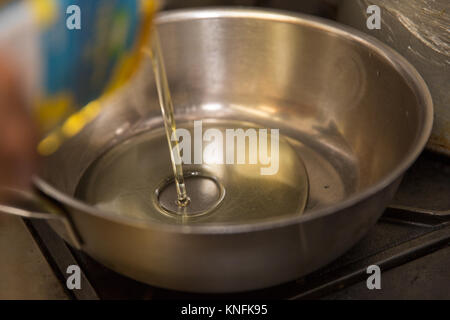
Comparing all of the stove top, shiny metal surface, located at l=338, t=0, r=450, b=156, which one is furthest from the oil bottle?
shiny metal surface, located at l=338, t=0, r=450, b=156

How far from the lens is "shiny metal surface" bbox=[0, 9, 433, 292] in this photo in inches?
16.4

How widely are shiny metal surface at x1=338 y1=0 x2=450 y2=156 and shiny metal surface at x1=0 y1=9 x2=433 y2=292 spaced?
0.10ft

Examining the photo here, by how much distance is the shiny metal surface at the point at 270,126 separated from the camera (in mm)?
417

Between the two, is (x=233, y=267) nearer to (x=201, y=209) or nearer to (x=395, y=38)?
(x=201, y=209)

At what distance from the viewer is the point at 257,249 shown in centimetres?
42

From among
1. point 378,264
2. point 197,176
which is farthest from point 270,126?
point 378,264

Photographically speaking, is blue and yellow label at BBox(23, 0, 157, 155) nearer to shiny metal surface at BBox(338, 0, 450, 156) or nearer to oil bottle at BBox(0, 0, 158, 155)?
oil bottle at BBox(0, 0, 158, 155)

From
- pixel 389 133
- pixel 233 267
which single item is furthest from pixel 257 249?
pixel 389 133

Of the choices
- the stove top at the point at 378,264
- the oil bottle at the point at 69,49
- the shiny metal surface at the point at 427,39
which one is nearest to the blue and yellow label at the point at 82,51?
the oil bottle at the point at 69,49

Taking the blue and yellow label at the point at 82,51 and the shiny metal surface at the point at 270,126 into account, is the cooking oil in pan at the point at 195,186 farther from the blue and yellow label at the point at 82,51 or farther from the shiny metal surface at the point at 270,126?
the blue and yellow label at the point at 82,51

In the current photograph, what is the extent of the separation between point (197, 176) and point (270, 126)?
132 mm

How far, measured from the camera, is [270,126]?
72cm

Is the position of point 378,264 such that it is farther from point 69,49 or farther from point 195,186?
point 69,49

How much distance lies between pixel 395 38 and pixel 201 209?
0.28 metres
